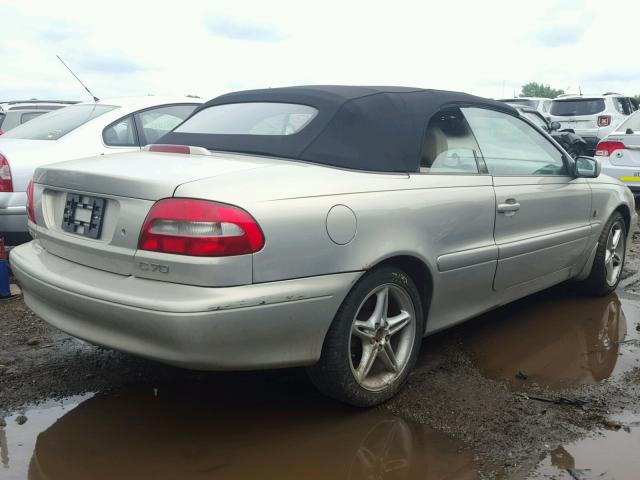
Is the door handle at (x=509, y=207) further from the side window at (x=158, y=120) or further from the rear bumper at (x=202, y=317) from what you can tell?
the side window at (x=158, y=120)

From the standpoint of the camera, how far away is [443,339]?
416 cm

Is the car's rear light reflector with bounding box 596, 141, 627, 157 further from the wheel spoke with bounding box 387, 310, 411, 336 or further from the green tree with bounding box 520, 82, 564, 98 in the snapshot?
the green tree with bounding box 520, 82, 564, 98

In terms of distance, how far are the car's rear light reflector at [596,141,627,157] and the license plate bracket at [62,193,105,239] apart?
8257 mm

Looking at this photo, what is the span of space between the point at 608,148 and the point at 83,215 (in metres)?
8.31

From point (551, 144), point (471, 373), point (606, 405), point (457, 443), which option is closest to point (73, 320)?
point (457, 443)

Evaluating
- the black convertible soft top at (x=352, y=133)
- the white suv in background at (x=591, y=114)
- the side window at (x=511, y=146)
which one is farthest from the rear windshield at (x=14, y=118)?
the white suv in background at (x=591, y=114)

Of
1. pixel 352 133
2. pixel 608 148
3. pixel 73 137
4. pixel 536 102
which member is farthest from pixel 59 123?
pixel 536 102

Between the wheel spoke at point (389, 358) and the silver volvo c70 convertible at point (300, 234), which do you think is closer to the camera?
the silver volvo c70 convertible at point (300, 234)

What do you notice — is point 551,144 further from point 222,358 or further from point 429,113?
point 222,358

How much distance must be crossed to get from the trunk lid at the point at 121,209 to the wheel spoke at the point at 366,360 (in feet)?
2.61

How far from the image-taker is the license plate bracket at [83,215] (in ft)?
9.43

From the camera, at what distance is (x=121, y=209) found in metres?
2.77

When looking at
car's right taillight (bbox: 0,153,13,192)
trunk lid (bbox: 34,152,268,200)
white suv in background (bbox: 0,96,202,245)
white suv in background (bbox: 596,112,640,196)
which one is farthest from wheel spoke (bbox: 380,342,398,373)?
white suv in background (bbox: 596,112,640,196)

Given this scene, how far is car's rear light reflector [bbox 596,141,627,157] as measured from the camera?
30.5ft
